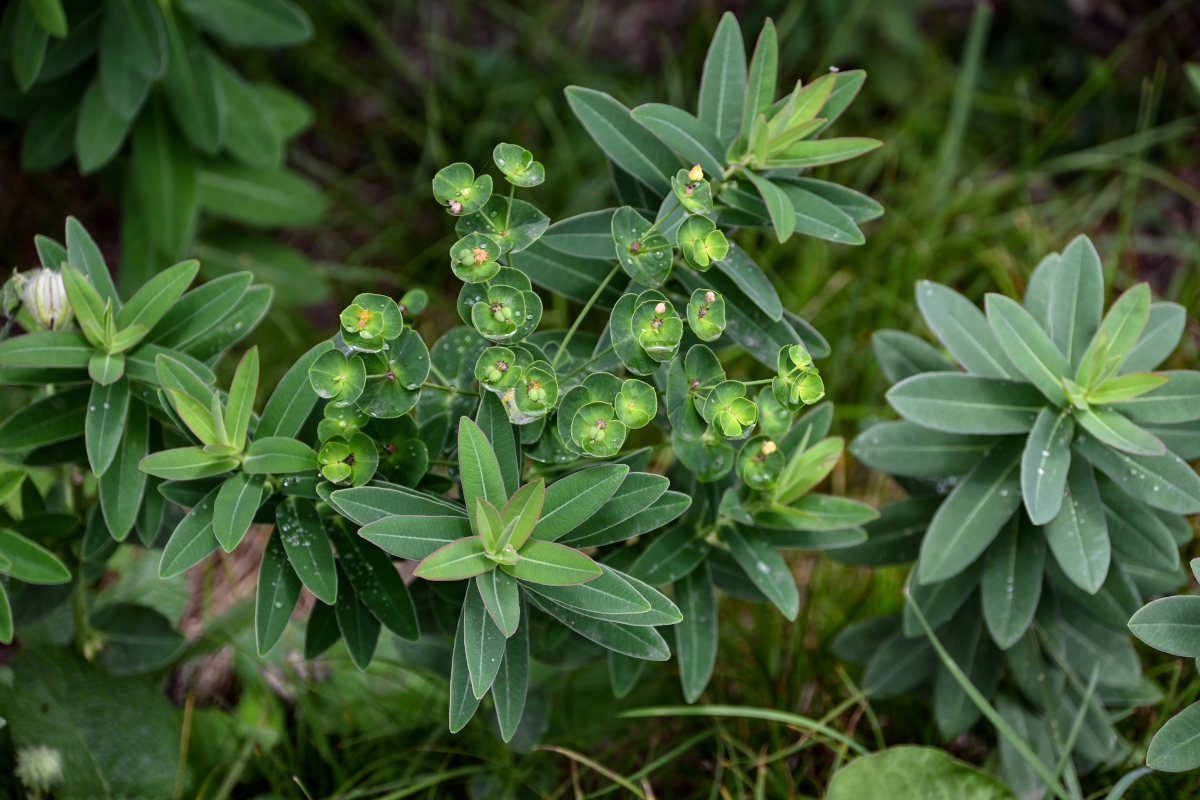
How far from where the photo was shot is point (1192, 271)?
3.21 m

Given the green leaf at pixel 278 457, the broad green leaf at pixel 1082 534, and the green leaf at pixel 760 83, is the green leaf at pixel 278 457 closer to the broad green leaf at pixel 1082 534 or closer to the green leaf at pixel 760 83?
the green leaf at pixel 760 83

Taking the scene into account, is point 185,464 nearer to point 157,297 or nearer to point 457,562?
point 157,297

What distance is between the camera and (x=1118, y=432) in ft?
5.40

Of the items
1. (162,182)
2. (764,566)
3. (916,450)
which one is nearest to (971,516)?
(916,450)

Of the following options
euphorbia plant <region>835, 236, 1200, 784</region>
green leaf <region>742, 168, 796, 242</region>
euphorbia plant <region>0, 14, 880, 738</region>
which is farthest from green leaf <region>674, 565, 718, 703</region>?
green leaf <region>742, 168, 796, 242</region>

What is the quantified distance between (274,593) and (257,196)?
173cm

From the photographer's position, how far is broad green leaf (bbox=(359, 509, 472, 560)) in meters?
1.32

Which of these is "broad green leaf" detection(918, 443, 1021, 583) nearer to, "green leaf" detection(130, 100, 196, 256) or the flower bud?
the flower bud

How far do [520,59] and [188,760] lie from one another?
2.75 meters

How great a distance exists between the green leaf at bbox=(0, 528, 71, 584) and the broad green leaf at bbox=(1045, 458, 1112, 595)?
1691 millimetres

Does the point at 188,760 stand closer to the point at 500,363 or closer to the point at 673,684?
the point at 673,684

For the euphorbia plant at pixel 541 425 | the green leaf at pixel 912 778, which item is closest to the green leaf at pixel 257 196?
the euphorbia plant at pixel 541 425

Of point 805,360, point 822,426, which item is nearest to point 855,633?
point 822,426

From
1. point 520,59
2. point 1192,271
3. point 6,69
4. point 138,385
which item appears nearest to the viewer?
point 138,385
